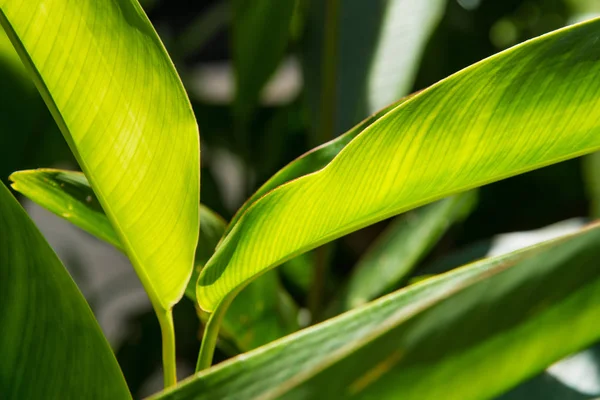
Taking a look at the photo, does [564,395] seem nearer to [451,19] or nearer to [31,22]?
[31,22]

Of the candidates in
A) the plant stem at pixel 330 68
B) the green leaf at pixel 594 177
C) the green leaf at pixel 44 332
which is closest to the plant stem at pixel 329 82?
the plant stem at pixel 330 68

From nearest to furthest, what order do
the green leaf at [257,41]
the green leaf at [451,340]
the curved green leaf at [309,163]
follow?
the green leaf at [451,340]
the curved green leaf at [309,163]
the green leaf at [257,41]

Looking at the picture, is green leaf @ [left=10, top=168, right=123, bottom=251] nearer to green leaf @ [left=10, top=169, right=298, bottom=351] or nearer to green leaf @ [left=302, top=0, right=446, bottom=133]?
green leaf @ [left=10, top=169, right=298, bottom=351]

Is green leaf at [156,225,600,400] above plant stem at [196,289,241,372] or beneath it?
above

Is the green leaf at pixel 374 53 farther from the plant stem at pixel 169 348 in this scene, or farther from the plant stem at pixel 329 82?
the plant stem at pixel 169 348

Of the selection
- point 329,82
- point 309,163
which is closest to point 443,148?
point 309,163

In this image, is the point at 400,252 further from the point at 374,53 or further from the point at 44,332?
the point at 44,332

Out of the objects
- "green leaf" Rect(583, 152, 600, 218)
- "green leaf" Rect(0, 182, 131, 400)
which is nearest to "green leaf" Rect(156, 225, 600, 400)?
"green leaf" Rect(0, 182, 131, 400)

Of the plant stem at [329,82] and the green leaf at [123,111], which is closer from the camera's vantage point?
the green leaf at [123,111]
